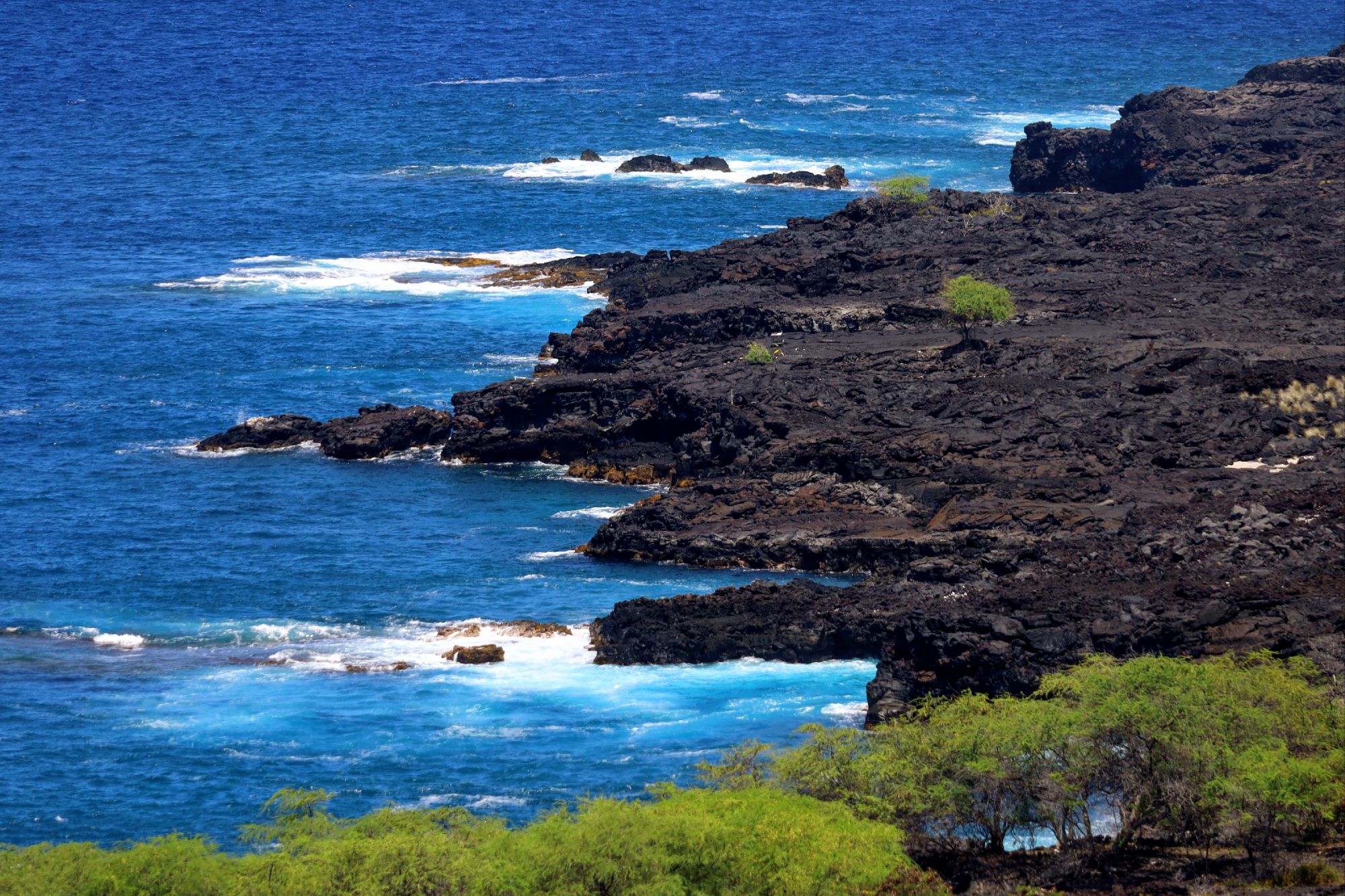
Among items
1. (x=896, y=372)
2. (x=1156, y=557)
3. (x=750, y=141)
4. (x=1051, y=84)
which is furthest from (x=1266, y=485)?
(x=1051, y=84)

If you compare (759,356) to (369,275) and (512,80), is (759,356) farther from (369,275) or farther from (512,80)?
(512,80)

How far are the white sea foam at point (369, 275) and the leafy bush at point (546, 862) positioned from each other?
74375 millimetres

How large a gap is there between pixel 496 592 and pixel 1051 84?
129 metres

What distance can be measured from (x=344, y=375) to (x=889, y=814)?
192ft

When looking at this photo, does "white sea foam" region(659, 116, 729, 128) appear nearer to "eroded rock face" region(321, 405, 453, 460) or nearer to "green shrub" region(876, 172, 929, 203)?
"green shrub" region(876, 172, 929, 203)

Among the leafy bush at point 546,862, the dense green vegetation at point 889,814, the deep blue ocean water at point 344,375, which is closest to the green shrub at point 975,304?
the deep blue ocean water at point 344,375

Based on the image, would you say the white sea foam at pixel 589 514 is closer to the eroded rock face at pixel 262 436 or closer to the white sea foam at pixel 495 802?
the eroded rock face at pixel 262 436

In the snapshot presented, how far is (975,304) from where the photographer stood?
7481 cm

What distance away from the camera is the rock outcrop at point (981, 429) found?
148ft

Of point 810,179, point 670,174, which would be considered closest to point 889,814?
point 810,179

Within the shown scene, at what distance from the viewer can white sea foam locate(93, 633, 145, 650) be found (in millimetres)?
56719

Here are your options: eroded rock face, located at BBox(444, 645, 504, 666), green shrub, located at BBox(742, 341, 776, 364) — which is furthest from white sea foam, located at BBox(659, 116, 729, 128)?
eroded rock face, located at BBox(444, 645, 504, 666)

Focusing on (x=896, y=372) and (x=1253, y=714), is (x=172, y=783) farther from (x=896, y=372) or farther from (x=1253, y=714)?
(x=896, y=372)

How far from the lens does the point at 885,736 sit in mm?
36656
